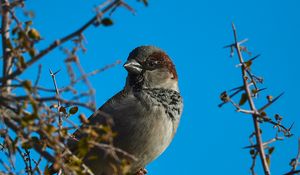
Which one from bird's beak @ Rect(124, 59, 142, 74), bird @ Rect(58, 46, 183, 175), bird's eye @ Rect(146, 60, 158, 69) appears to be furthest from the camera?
bird's eye @ Rect(146, 60, 158, 69)

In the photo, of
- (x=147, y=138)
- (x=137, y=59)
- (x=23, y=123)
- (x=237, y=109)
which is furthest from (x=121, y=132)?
(x=23, y=123)

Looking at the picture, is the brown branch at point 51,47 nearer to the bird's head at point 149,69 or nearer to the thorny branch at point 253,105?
the thorny branch at point 253,105

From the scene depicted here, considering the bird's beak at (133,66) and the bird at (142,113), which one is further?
the bird's beak at (133,66)

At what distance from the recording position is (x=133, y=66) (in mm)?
5152

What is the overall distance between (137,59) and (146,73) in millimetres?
182

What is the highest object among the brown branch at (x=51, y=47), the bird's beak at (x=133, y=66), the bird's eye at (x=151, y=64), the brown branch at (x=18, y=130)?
the bird's eye at (x=151, y=64)

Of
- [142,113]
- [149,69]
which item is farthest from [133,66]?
[142,113]

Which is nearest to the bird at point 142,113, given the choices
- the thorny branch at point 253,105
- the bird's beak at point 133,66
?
the bird's beak at point 133,66

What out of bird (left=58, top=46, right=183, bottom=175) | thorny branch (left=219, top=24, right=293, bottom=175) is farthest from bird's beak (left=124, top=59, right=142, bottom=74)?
thorny branch (left=219, top=24, right=293, bottom=175)

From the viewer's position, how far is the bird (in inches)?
177

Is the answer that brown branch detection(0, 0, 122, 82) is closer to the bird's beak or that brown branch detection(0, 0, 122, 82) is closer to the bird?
the bird

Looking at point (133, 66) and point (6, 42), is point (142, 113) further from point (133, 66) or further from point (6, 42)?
point (6, 42)

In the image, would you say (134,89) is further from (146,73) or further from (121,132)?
(121,132)

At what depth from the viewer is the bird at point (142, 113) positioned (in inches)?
177
